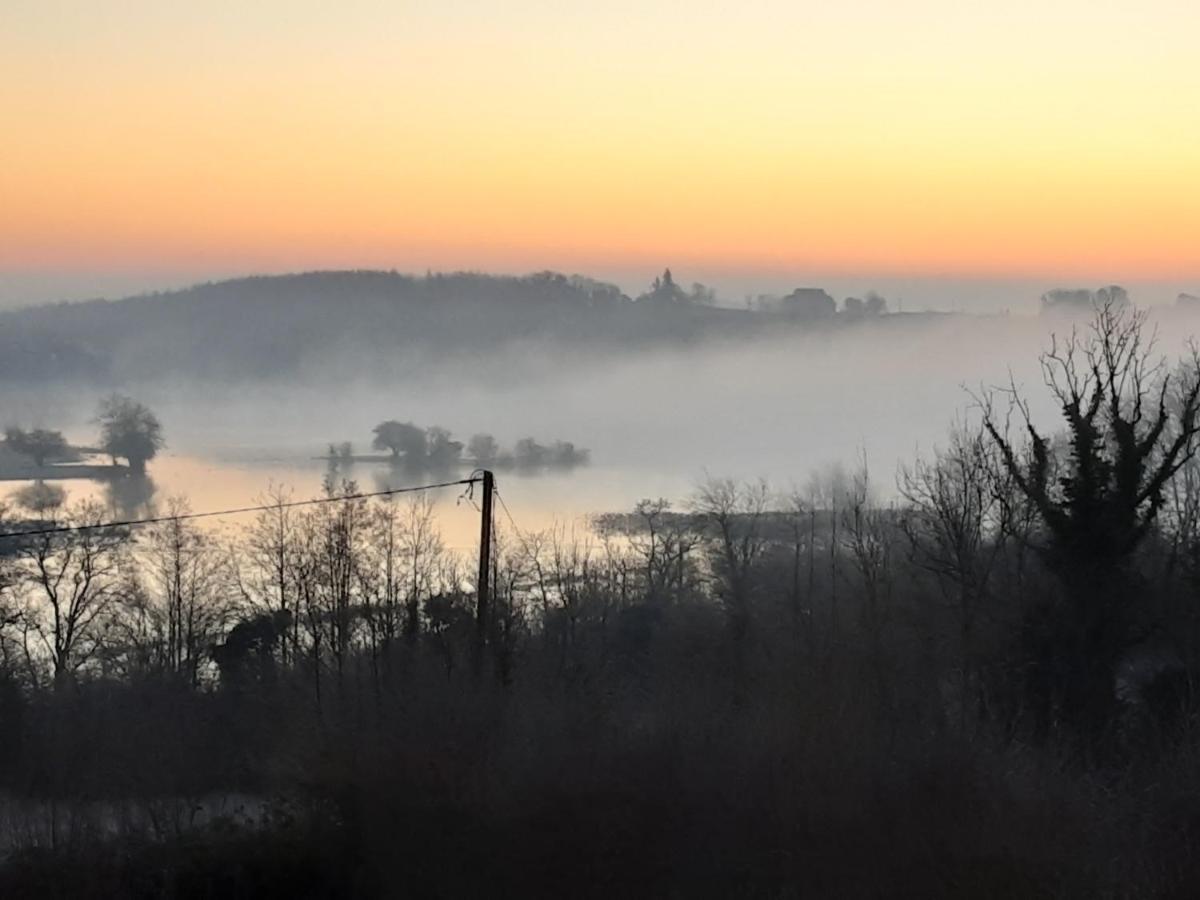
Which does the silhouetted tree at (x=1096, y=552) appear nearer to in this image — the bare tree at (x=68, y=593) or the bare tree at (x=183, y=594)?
the bare tree at (x=183, y=594)

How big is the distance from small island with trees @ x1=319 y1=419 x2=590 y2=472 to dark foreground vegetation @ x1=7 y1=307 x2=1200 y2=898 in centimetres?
3018

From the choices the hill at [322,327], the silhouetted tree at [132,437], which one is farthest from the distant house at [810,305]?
the silhouetted tree at [132,437]

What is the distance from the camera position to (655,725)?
46.0 ft

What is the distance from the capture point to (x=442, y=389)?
8862 centimetres

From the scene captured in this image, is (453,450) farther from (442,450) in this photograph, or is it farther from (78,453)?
(78,453)

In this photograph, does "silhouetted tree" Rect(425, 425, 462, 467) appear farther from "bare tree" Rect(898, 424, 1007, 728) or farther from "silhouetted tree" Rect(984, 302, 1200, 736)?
"silhouetted tree" Rect(984, 302, 1200, 736)

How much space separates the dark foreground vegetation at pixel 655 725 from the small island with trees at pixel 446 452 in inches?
1188

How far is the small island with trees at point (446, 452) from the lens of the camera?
58.4m

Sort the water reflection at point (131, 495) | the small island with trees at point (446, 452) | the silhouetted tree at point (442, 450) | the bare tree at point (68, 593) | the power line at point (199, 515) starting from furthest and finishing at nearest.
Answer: the silhouetted tree at point (442, 450), the small island with trees at point (446, 452), the water reflection at point (131, 495), the bare tree at point (68, 593), the power line at point (199, 515)

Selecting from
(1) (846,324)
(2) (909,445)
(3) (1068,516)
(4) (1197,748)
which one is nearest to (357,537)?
(3) (1068,516)

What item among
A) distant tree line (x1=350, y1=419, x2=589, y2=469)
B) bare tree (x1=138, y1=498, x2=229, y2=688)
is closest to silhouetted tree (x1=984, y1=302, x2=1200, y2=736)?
bare tree (x1=138, y1=498, x2=229, y2=688)

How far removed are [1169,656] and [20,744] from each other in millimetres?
17620

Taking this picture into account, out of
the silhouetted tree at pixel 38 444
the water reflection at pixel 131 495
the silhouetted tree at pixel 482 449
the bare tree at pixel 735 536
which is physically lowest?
the bare tree at pixel 735 536

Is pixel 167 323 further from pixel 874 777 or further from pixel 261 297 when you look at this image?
pixel 874 777
